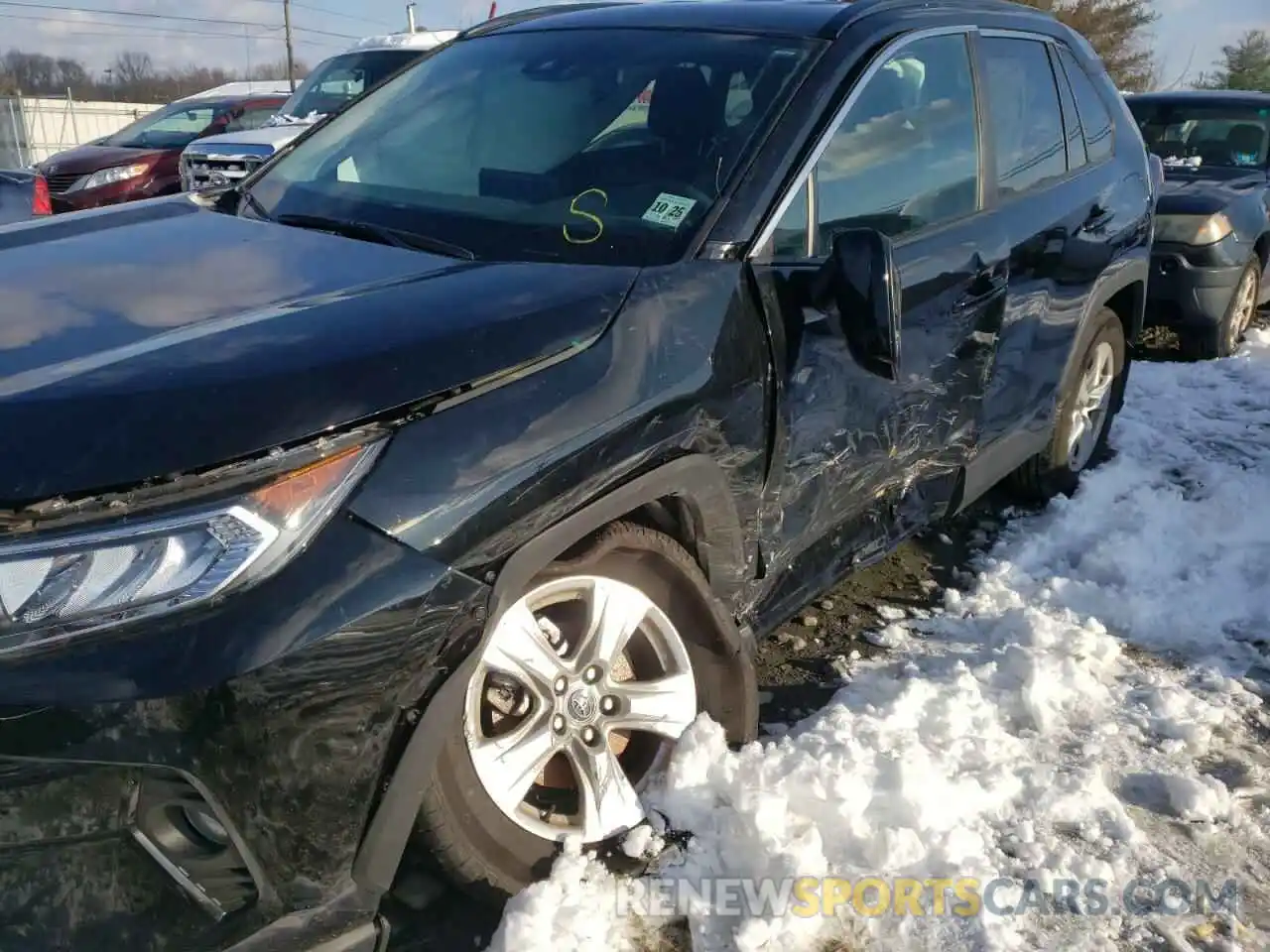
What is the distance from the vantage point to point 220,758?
1.60 m

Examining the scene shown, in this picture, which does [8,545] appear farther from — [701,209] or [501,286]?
[701,209]

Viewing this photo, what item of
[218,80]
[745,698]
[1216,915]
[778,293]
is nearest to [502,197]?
[778,293]

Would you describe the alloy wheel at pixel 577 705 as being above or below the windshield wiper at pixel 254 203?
below

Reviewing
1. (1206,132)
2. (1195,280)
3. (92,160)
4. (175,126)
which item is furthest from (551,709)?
(175,126)

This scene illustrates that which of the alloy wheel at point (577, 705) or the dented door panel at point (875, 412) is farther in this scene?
the dented door panel at point (875, 412)

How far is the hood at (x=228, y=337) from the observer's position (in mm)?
1661

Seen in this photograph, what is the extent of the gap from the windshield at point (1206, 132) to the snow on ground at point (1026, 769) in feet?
16.5

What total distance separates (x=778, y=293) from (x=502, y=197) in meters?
0.72

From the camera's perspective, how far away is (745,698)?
2.61m

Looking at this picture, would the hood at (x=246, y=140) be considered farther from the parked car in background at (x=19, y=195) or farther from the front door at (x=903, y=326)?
the front door at (x=903, y=326)

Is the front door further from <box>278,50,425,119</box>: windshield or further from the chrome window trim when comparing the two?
<box>278,50,425,119</box>: windshield

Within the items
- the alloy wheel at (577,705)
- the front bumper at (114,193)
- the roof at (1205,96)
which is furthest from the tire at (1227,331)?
the front bumper at (114,193)

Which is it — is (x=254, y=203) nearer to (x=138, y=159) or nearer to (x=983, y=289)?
(x=983, y=289)

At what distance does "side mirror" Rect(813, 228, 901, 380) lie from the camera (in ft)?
7.93
